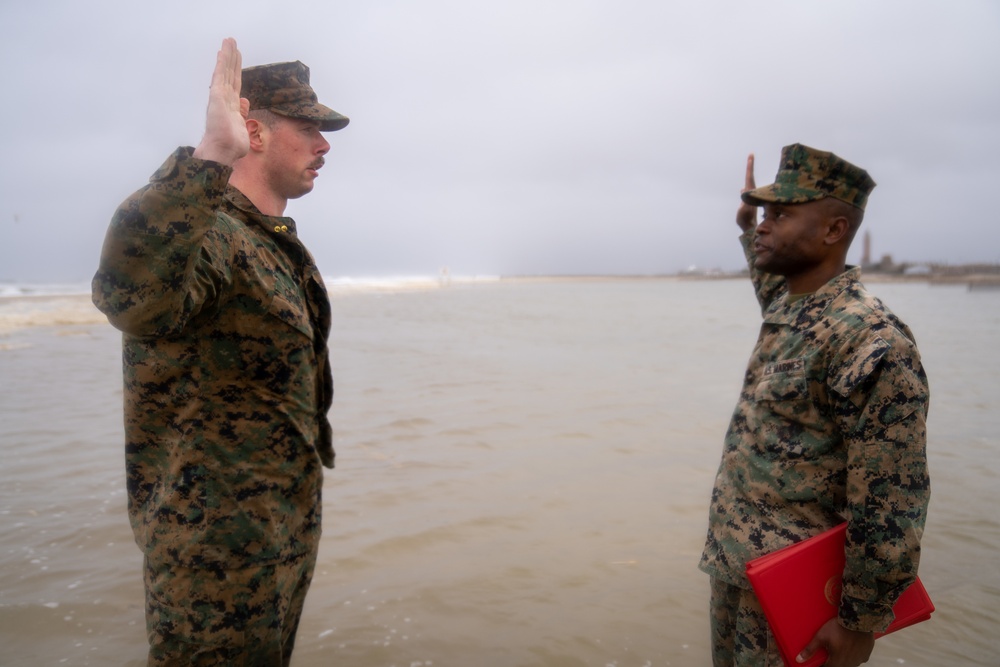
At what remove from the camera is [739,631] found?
2.23 meters

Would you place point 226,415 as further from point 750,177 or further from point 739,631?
point 750,177

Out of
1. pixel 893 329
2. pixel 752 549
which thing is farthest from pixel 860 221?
pixel 752 549

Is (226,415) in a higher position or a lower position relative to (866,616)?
higher

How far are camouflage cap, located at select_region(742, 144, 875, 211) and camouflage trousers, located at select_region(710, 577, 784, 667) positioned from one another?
4.39ft

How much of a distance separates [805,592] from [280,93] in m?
2.28

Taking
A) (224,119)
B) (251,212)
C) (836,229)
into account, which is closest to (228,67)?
(224,119)

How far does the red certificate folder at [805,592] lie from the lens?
1939 mm

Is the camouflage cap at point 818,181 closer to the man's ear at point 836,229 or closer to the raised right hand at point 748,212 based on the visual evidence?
the man's ear at point 836,229

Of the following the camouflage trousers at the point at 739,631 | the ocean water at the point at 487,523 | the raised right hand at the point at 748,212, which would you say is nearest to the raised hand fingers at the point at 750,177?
the raised right hand at the point at 748,212

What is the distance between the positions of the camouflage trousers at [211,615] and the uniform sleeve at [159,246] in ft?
2.39

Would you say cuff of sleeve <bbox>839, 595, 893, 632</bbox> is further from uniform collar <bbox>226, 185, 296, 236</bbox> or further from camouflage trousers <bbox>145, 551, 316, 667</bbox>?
uniform collar <bbox>226, 185, 296, 236</bbox>

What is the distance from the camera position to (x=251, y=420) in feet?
6.29

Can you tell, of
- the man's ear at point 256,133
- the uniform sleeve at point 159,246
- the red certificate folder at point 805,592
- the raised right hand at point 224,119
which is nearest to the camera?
the uniform sleeve at point 159,246

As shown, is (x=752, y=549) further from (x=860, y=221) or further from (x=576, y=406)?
(x=576, y=406)
